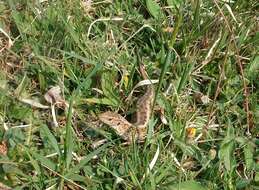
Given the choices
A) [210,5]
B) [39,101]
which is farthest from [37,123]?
[210,5]

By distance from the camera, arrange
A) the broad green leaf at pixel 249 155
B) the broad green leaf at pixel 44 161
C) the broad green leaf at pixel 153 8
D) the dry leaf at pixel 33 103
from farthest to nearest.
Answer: the broad green leaf at pixel 153 8 < the dry leaf at pixel 33 103 < the broad green leaf at pixel 249 155 < the broad green leaf at pixel 44 161

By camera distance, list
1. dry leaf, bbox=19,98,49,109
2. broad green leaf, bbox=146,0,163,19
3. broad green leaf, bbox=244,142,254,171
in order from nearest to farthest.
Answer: broad green leaf, bbox=244,142,254,171, dry leaf, bbox=19,98,49,109, broad green leaf, bbox=146,0,163,19

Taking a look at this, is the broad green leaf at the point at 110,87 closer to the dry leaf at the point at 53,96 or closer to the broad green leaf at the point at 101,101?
the broad green leaf at the point at 101,101

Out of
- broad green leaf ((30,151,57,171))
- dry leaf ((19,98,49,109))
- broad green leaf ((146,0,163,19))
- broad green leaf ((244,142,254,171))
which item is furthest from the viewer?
broad green leaf ((146,0,163,19))

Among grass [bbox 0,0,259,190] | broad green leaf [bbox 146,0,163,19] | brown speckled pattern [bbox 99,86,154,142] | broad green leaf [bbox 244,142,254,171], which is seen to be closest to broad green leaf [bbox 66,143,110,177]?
grass [bbox 0,0,259,190]

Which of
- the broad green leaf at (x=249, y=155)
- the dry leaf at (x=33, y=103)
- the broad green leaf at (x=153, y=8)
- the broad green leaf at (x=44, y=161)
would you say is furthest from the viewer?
the broad green leaf at (x=153, y=8)

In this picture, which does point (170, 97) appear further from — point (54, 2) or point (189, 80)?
point (54, 2)

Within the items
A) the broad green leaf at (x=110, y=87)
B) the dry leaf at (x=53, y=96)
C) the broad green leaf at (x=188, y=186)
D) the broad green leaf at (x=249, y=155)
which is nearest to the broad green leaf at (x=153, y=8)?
the broad green leaf at (x=110, y=87)

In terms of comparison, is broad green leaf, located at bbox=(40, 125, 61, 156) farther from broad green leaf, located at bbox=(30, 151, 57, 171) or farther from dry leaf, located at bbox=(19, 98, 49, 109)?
dry leaf, located at bbox=(19, 98, 49, 109)
